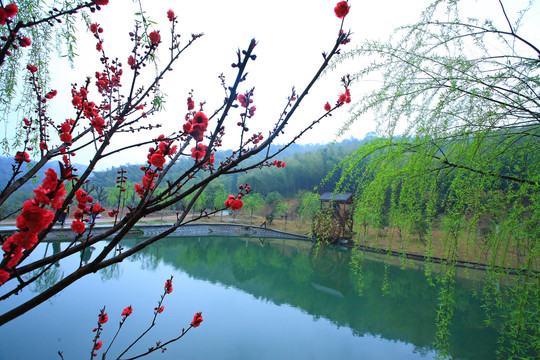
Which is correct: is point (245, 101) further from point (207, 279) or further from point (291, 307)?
point (207, 279)

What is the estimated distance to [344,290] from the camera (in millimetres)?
6227

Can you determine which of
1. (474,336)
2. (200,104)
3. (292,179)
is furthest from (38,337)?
(292,179)

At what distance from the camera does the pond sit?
3.42m

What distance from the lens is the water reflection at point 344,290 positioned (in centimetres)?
432

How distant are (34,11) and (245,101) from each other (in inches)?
45.1

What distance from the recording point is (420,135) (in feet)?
4.28

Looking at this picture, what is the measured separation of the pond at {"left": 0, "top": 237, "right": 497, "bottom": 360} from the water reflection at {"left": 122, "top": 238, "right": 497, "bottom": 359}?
0.03 meters

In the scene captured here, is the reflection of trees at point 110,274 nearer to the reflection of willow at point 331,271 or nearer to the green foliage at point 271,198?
the reflection of willow at point 331,271

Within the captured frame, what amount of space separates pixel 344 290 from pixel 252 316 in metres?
2.78

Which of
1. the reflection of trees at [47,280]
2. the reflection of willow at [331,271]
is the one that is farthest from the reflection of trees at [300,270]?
the reflection of trees at [47,280]

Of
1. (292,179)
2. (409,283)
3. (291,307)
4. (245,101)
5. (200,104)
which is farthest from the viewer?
(292,179)

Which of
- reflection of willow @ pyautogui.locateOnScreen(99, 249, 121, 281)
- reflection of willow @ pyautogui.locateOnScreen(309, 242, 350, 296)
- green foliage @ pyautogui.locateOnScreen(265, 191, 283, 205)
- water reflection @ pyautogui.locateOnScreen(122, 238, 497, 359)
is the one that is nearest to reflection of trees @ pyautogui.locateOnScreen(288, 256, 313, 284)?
water reflection @ pyautogui.locateOnScreen(122, 238, 497, 359)

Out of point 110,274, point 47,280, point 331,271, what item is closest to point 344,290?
point 331,271

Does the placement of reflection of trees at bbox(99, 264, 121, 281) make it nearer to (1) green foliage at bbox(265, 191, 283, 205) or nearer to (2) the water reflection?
(2) the water reflection
